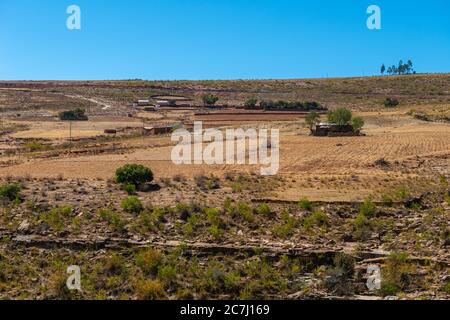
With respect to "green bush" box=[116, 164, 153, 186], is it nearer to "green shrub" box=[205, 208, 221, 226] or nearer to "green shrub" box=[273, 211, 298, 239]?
"green shrub" box=[205, 208, 221, 226]

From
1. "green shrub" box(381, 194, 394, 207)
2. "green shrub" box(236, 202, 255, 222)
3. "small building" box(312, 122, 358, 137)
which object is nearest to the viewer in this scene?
"green shrub" box(236, 202, 255, 222)

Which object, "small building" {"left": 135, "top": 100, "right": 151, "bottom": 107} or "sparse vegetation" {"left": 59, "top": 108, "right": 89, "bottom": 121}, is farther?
"small building" {"left": 135, "top": 100, "right": 151, "bottom": 107}

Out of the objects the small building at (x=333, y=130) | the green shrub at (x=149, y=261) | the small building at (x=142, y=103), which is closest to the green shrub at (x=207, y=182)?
the green shrub at (x=149, y=261)

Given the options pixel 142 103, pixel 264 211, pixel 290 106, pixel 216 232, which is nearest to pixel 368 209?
pixel 264 211

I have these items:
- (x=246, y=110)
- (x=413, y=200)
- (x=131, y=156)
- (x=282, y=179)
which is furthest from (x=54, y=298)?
(x=246, y=110)

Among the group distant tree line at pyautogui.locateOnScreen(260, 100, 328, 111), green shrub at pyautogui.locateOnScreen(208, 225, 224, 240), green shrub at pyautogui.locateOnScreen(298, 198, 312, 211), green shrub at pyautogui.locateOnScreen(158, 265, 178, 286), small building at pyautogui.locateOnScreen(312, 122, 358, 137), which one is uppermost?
distant tree line at pyautogui.locateOnScreen(260, 100, 328, 111)

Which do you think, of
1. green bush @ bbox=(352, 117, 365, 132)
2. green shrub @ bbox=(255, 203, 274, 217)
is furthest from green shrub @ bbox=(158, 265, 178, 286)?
green bush @ bbox=(352, 117, 365, 132)
